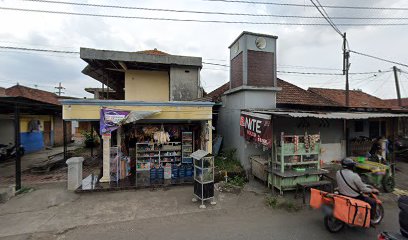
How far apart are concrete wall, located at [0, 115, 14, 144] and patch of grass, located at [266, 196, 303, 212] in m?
19.8

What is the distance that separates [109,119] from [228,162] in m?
5.95

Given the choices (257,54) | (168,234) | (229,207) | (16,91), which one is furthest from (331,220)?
(16,91)

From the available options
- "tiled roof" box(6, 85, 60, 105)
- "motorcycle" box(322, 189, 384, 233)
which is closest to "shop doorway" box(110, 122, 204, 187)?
"motorcycle" box(322, 189, 384, 233)

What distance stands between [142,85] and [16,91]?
16876mm

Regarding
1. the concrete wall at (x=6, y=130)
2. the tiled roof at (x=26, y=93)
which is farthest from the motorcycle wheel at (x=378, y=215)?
the tiled roof at (x=26, y=93)

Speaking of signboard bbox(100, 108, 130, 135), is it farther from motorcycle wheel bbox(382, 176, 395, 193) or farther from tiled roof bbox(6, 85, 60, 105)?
tiled roof bbox(6, 85, 60, 105)

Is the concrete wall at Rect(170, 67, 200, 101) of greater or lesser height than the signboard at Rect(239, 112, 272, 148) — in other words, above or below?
above

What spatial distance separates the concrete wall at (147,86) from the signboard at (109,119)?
3.84 metres

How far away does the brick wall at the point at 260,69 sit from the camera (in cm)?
1015

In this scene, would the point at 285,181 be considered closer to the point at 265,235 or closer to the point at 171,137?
the point at 265,235

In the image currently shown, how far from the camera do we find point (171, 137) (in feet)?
34.3

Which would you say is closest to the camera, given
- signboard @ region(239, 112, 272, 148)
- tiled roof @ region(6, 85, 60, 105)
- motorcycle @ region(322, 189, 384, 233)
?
motorcycle @ region(322, 189, 384, 233)

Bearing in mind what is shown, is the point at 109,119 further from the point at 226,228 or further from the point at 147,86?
the point at 226,228

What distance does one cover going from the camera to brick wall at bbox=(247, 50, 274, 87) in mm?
10148
